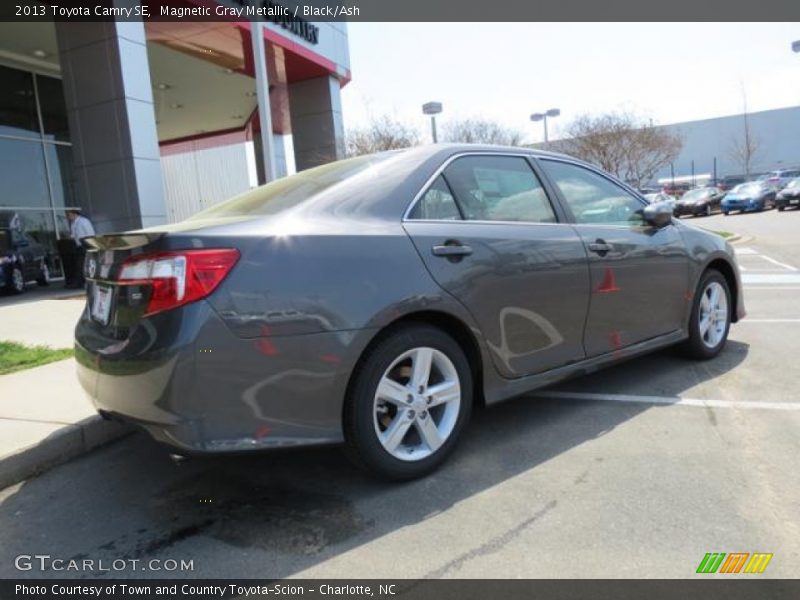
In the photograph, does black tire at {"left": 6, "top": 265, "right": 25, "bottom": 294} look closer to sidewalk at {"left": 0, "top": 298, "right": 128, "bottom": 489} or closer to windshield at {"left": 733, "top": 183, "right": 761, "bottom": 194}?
sidewalk at {"left": 0, "top": 298, "right": 128, "bottom": 489}

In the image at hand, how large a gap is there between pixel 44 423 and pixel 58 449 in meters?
0.36

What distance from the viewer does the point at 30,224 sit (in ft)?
51.9

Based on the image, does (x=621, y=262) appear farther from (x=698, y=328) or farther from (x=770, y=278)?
(x=770, y=278)

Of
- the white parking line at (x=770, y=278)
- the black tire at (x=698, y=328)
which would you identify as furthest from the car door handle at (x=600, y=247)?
the white parking line at (x=770, y=278)

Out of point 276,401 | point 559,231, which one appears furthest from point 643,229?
point 276,401

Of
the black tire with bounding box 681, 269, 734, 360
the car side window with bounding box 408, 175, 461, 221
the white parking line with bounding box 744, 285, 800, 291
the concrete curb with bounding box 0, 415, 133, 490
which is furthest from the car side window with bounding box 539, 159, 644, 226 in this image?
the white parking line with bounding box 744, 285, 800, 291

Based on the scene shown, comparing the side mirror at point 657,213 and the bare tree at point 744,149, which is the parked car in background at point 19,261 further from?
the bare tree at point 744,149

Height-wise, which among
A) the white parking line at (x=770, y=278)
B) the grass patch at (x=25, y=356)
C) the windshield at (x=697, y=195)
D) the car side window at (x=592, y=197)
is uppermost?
the car side window at (x=592, y=197)

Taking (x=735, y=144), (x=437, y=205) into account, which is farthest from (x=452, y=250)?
(x=735, y=144)

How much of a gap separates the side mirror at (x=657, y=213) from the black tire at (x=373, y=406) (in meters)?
2.10

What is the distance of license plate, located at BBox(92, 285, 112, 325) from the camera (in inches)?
114

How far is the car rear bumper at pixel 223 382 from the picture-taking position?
8.29 ft

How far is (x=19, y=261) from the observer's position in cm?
1327

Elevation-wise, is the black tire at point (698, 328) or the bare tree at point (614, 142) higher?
the bare tree at point (614, 142)
